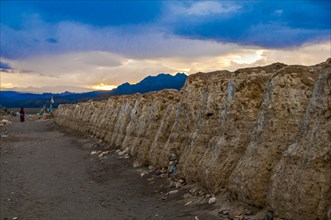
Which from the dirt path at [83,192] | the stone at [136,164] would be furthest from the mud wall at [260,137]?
the dirt path at [83,192]

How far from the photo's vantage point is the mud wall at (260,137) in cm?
604

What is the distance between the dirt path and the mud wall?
3.48 ft

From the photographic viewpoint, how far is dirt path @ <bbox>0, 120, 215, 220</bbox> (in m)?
9.92

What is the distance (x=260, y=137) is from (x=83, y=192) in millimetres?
7361

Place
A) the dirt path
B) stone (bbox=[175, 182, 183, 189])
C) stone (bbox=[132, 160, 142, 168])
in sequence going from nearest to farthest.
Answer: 1. the dirt path
2. stone (bbox=[175, 182, 183, 189])
3. stone (bbox=[132, 160, 142, 168])

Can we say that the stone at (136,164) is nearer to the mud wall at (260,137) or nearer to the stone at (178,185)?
the mud wall at (260,137)

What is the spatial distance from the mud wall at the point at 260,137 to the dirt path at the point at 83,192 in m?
1.06

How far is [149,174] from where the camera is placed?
13758mm

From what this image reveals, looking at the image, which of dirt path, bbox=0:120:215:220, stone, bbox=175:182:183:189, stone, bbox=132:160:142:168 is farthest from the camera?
stone, bbox=132:160:142:168

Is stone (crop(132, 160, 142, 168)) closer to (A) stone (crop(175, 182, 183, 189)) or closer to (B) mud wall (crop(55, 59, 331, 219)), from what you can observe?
(B) mud wall (crop(55, 59, 331, 219))

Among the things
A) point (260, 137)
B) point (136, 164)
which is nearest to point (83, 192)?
point (136, 164)

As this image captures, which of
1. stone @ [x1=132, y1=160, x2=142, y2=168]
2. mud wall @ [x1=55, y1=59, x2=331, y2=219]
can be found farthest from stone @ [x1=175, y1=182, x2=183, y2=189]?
stone @ [x1=132, y1=160, x2=142, y2=168]

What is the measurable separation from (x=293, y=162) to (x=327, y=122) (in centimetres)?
91

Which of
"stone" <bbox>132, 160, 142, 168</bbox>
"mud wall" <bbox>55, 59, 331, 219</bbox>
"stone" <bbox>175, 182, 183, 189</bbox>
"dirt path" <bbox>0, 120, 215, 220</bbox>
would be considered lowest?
"dirt path" <bbox>0, 120, 215, 220</bbox>
